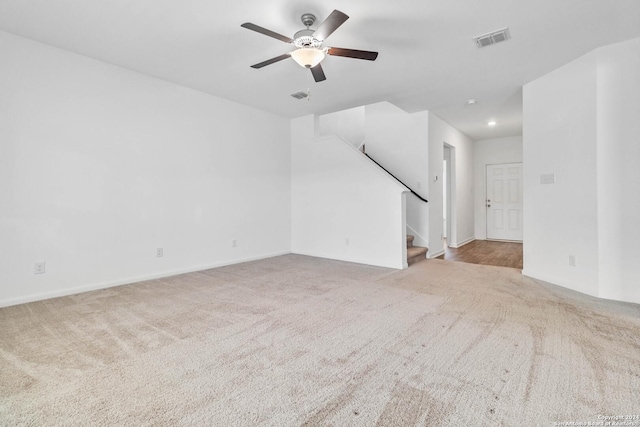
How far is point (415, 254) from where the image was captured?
5.09 meters

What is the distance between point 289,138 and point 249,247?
7.57ft

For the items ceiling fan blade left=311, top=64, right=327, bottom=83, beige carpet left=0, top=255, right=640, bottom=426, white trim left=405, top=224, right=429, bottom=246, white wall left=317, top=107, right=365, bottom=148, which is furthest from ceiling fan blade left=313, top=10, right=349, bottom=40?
white wall left=317, top=107, right=365, bottom=148

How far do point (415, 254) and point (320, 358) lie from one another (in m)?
3.46

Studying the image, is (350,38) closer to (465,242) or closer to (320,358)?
(320,358)

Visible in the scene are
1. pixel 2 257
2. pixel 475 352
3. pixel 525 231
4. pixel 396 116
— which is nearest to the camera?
pixel 475 352

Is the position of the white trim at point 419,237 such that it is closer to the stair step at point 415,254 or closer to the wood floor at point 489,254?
Answer: the stair step at point 415,254

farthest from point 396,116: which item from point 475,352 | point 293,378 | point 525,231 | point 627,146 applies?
point 293,378

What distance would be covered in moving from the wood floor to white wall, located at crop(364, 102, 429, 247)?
78 centimetres

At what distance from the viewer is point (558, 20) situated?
264 cm

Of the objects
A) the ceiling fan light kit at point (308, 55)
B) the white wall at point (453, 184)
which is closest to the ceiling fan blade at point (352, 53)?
the ceiling fan light kit at point (308, 55)

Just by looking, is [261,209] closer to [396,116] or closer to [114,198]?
[114,198]

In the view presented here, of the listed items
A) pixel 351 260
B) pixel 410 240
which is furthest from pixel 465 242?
pixel 351 260

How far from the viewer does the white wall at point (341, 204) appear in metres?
4.85

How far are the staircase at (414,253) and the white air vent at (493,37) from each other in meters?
3.06
